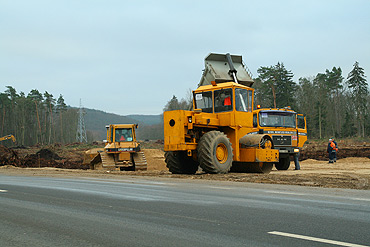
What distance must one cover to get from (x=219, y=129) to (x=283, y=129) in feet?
17.7

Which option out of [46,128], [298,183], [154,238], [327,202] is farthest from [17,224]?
[46,128]

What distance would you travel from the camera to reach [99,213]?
322 inches

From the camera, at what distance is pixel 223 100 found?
64.6 feet

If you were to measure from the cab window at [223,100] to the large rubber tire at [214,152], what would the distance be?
143 cm

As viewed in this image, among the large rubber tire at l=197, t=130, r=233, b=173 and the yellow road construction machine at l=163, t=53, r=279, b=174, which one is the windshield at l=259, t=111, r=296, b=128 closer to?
the yellow road construction machine at l=163, t=53, r=279, b=174

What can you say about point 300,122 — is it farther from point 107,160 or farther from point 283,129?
point 107,160

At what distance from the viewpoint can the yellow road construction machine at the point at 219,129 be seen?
18312mm

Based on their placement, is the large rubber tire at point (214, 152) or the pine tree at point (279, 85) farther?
the pine tree at point (279, 85)

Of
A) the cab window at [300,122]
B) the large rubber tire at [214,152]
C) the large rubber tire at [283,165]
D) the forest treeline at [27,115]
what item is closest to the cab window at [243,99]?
the large rubber tire at [214,152]

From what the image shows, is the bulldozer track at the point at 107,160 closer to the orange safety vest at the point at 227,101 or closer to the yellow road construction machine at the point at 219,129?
the yellow road construction machine at the point at 219,129

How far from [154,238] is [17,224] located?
8.43 feet

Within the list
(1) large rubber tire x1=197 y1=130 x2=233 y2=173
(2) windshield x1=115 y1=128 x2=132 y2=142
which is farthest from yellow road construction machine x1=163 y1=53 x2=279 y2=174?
(2) windshield x1=115 y1=128 x2=132 y2=142

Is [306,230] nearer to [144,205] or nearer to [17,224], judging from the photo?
[144,205]

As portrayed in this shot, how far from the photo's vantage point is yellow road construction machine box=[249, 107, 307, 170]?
2312 cm
